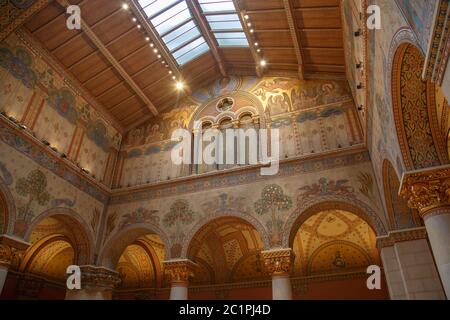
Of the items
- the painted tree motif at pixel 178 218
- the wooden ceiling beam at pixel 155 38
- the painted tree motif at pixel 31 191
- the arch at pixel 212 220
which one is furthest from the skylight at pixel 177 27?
the arch at pixel 212 220

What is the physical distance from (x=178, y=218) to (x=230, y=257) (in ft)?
16.0

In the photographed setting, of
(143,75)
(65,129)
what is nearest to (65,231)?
(65,129)

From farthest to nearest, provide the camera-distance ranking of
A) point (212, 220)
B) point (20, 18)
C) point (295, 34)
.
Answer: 1. point (295, 34)
2. point (212, 220)
3. point (20, 18)

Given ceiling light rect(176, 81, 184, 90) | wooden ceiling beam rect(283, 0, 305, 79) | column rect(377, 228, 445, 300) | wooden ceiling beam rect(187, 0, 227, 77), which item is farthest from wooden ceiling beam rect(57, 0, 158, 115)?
column rect(377, 228, 445, 300)

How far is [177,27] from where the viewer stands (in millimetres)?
11344

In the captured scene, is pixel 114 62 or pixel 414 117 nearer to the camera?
pixel 414 117

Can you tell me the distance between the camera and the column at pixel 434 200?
17.8 ft

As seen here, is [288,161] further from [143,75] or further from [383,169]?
[143,75]

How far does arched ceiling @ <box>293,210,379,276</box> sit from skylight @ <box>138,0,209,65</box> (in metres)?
7.84

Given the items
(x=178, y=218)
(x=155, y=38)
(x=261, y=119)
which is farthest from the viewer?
(x=261, y=119)

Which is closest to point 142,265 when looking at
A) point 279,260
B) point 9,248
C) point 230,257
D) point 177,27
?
point 230,257

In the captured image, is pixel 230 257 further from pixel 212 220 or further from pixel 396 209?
pixel 396 209

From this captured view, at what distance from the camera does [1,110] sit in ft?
28.6

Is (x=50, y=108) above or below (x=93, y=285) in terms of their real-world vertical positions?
above
